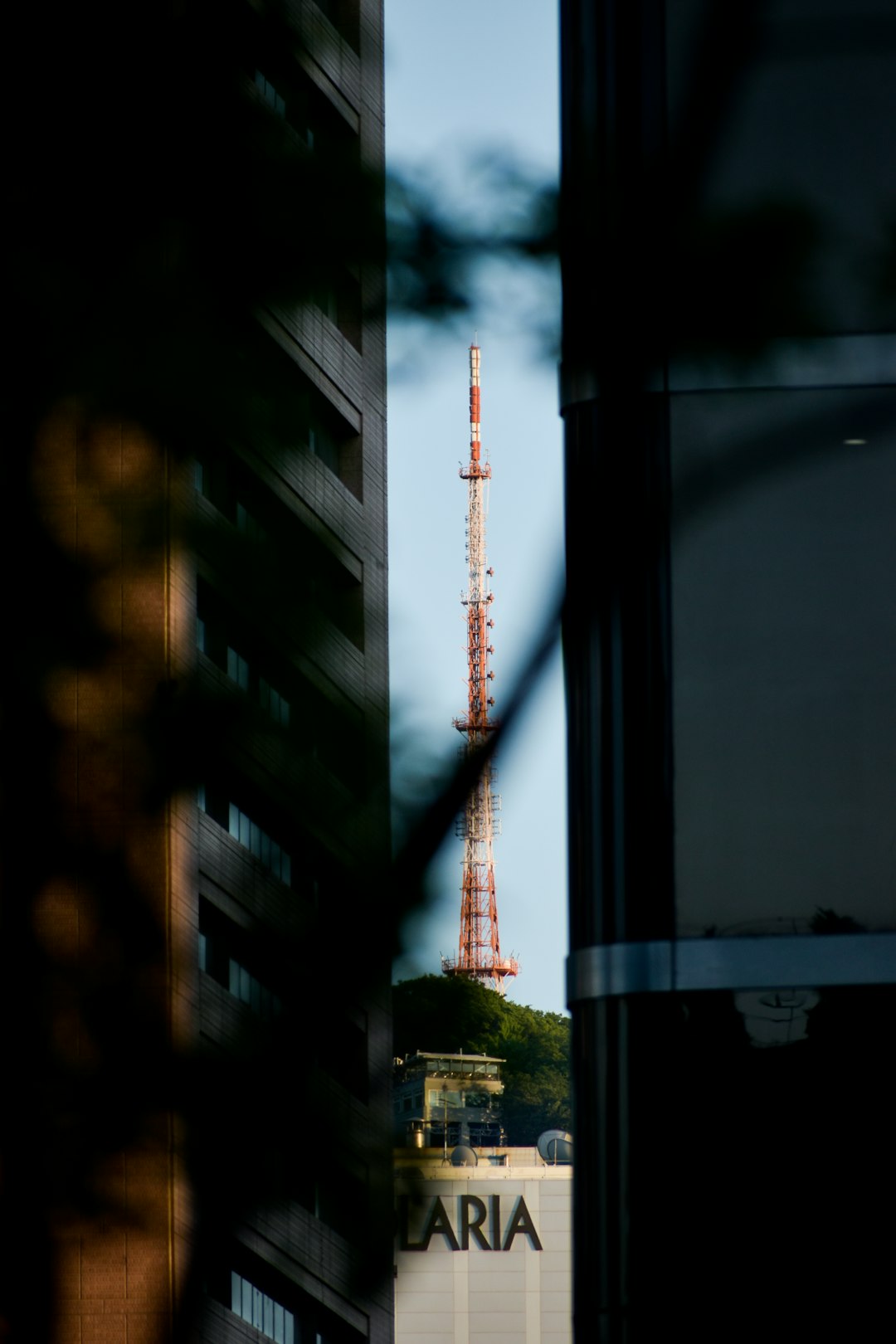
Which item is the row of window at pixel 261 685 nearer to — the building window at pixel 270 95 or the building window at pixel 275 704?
the building window at pixel 275 704

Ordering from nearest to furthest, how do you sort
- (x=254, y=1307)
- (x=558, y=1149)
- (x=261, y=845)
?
(x=261, y=845) → (x=254, y=1307) → (x=558, y=1149)

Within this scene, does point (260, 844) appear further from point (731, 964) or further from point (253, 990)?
point (731, 964)

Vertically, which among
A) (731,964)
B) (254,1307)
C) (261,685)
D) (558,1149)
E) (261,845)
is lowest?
(558,1149)

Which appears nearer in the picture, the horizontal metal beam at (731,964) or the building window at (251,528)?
the building window at (251,528)

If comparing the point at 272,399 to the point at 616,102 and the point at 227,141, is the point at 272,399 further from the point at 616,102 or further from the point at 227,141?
the point at 616,102

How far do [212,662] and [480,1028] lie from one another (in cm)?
31

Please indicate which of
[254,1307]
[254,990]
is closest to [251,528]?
[254,990]

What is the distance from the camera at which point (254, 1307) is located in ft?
3.70

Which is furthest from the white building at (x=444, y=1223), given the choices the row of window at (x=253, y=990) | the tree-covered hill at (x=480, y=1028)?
the row of window at (x=253, y=990)

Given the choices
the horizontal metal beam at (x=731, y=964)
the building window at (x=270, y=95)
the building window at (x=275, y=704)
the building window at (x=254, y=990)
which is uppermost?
the building window at (x=270, y=95)

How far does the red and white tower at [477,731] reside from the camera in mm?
1083

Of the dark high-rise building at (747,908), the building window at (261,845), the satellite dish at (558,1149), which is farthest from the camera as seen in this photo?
the dark high-rise building at (747,908)

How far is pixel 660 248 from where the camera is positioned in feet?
3.84

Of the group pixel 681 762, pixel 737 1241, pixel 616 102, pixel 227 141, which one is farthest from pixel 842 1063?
pixel 227 141
